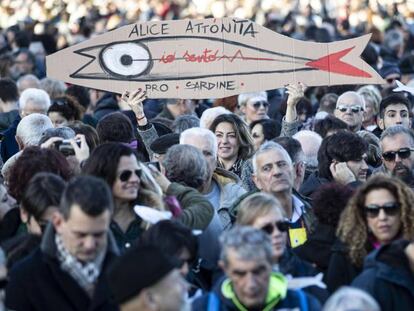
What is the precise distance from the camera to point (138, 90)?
13.0m

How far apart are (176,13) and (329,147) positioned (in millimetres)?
32788

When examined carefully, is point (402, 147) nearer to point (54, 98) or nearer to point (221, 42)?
point (221, 42)

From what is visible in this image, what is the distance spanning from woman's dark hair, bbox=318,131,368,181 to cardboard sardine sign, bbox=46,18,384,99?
1.14m

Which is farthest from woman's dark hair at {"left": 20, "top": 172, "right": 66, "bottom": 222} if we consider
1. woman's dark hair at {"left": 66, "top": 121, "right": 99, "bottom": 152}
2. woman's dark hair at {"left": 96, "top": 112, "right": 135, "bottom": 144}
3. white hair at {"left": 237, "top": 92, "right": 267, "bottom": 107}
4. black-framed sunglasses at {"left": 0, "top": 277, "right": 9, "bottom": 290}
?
white hair at {"left": 237, "top": 92, "right": 267, "bottom": 107}

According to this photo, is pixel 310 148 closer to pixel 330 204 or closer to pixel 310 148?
pixel 310 148

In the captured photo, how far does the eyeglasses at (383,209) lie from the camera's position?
30.1 ft

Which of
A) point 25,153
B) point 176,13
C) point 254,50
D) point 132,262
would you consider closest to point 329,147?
point 254,50

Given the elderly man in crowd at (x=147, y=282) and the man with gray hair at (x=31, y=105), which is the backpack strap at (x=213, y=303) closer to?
the elderly man in crowd at (x=147, y=282)

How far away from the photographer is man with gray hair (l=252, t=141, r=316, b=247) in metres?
10.4

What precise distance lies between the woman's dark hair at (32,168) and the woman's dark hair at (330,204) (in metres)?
1.47

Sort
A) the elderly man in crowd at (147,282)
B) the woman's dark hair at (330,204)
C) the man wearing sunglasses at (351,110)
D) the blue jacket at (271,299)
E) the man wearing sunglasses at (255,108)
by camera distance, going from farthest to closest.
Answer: the man wearing sunglasses at (255,108) < the man wearing sunglasses at (351,110) < the woman's dark hair at (330,204) < the blue jacket at (271,299) < the elderly man in crowd at (147,282)

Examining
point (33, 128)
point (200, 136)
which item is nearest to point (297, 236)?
point (200, 136)

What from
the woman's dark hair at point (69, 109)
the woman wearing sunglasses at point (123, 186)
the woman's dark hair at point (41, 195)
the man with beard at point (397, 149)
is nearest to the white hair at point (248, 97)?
the woman's dark hair at point (69, 109)

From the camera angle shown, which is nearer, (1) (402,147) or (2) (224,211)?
(2) (224,211)
